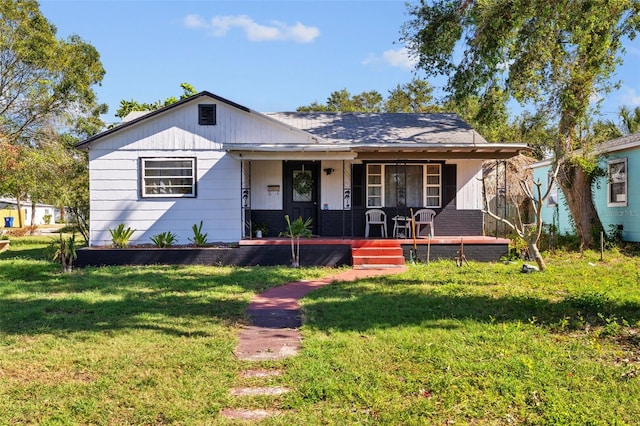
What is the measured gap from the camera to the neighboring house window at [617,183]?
15148 mm

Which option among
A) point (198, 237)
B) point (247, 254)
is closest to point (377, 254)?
point (247, 254)

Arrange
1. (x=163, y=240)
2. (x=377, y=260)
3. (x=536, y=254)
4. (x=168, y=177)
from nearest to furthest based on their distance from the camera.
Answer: (x=536, y=254), (x=377, y=260), (x=163, y=240), (x=168, y=177)

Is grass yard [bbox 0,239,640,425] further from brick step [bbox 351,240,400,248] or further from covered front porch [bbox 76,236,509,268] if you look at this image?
brick step [bbox 351,240,400,248]

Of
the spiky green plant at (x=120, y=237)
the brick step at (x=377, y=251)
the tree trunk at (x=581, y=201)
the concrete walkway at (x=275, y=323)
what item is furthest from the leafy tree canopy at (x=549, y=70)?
the spiky green plant at (x=120, y=237)

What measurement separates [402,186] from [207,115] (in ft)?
19.6

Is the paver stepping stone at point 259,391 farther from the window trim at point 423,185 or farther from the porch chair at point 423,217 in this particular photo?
the window trim at point 423,185

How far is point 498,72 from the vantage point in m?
15.0

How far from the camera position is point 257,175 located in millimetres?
14008

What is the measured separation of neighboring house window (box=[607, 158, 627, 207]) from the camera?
15148 millimetres

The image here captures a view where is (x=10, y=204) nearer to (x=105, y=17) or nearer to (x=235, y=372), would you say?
(x=105, y=17)

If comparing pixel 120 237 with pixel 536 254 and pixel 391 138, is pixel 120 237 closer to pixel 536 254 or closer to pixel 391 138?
pixel 391 138

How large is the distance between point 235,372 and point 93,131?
21.2 m

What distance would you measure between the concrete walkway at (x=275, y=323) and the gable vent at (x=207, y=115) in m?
5.79

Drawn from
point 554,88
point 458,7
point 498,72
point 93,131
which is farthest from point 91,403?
point 93,131
